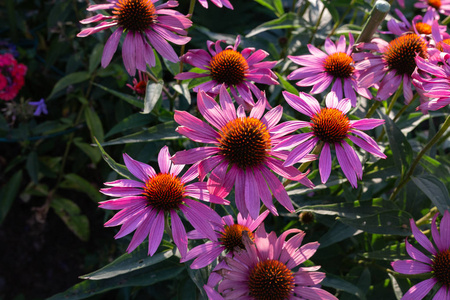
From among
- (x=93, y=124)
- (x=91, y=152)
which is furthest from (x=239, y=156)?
(x=91, y=152)

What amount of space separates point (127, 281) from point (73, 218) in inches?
40.6

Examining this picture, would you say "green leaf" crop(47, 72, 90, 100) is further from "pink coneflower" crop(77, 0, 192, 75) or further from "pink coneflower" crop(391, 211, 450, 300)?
"pink coneflower" crop(391, 211, 450, 300)

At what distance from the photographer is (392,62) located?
1177 mm

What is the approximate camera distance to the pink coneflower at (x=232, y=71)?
114 cm

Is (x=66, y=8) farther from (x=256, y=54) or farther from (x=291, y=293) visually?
(x=291, y=293)

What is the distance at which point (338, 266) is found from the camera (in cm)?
151

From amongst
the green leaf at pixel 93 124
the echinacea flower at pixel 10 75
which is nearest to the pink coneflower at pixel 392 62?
the green leaf at pixel 93 124

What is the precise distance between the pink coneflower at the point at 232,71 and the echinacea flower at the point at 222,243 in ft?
1.05

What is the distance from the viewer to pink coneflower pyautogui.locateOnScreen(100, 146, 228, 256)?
2.97 feet

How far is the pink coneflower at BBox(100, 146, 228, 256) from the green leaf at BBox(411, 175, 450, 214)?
55cm

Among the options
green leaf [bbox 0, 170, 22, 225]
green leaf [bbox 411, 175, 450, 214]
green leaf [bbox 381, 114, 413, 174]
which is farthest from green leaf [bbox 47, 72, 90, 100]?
green leaf [bbox 411, 175, 450, 214]

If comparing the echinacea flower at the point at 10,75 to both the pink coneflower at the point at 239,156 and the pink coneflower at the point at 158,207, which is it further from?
the pink coneflower at the point at 239,156

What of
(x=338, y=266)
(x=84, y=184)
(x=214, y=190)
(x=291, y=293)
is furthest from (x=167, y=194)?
(x=84, y=184)

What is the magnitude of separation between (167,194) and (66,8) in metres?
1.47
